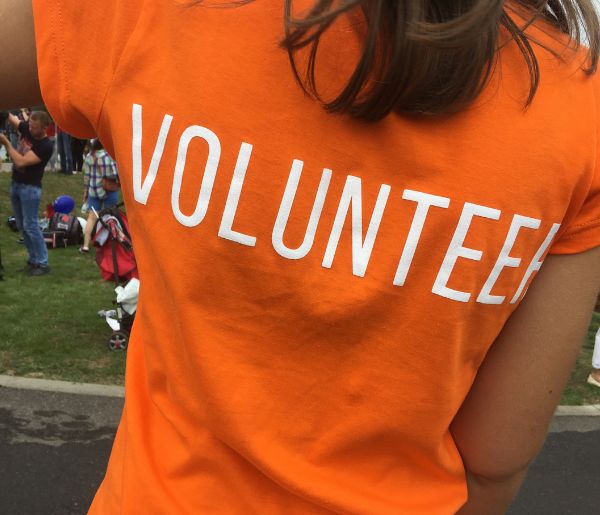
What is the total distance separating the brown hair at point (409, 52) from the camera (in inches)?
26.5

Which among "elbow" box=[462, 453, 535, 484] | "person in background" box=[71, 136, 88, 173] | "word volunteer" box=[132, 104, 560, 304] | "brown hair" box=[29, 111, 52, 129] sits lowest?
"person in background" box=[71, 136, 88, 173]

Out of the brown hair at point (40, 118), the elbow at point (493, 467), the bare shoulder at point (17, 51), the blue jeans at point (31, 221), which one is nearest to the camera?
the bare shoulder at point (17, 51)

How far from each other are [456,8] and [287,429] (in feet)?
1.58

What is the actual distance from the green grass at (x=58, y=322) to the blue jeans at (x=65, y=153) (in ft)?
23.2

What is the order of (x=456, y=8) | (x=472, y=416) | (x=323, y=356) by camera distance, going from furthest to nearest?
1. (x=472, y=416)
2. (x=323, y=356)
3. (x=456, y=8)

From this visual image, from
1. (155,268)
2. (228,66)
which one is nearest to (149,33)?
(228,66)

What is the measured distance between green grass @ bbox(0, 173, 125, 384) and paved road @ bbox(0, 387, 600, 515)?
0.39 m

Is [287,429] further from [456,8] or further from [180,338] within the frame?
[456,8]

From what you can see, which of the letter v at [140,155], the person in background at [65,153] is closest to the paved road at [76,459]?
the letter v at [140,155]

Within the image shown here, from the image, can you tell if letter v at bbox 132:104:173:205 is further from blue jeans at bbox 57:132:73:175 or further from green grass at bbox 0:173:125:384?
blue jeans at bbox 57:132:73:175

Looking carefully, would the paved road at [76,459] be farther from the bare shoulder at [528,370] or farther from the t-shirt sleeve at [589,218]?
the t-shirt sleeve at [589,218]

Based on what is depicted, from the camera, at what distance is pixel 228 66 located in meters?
0.73

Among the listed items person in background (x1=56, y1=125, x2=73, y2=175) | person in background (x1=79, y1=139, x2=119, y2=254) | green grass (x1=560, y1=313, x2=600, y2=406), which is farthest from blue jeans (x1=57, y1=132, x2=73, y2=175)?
green grass (x1=560, y1=313, x2=600, y2=406)

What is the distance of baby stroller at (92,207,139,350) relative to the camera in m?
5.80
